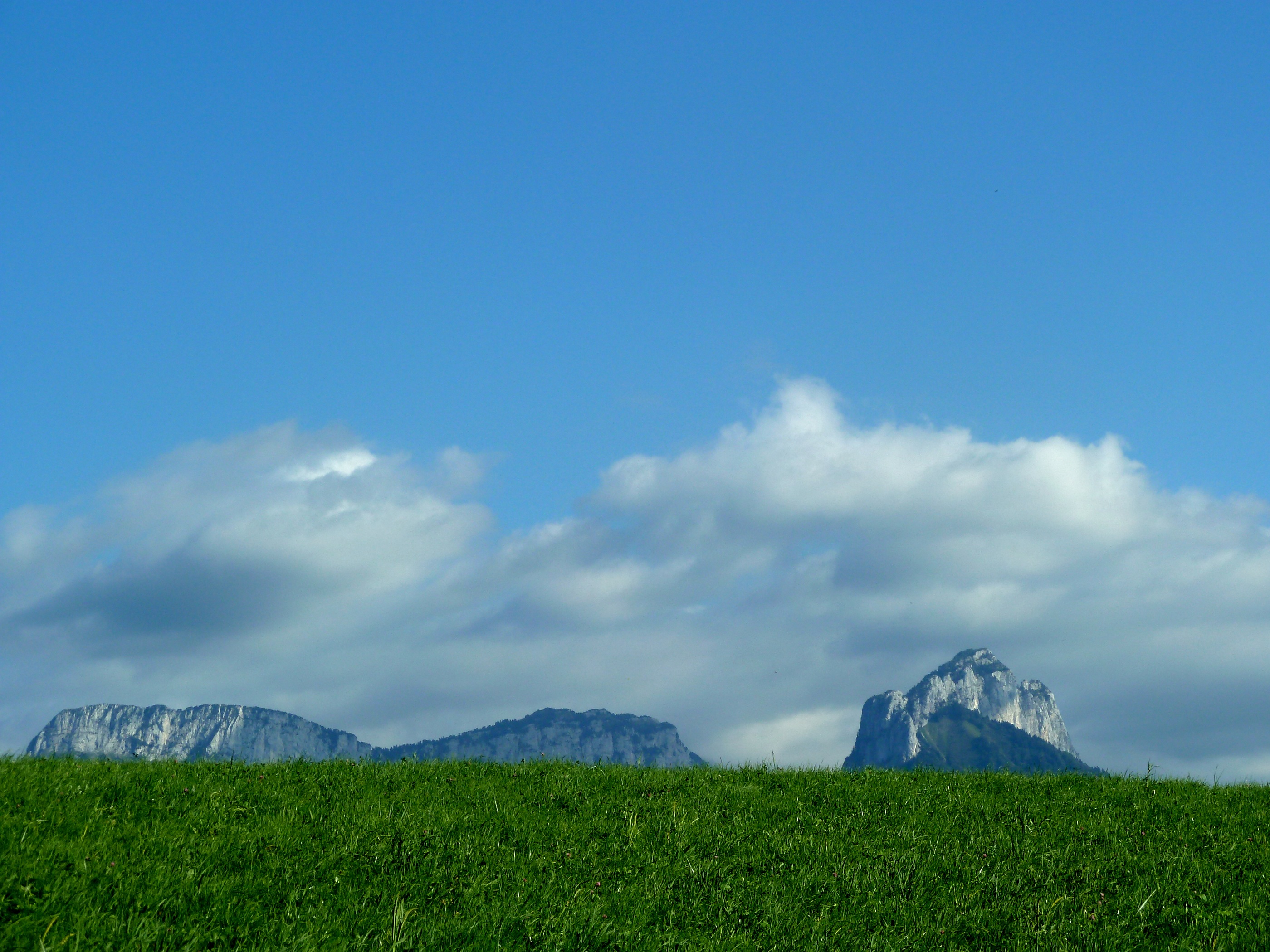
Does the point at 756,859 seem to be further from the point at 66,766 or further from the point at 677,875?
the point at 66,766

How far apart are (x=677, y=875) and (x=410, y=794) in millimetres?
4049

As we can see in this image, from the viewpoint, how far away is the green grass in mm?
8305

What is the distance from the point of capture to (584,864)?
34.9ft

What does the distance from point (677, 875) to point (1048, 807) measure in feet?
22.8

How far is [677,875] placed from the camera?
10.6m

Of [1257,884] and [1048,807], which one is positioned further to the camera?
[1048,807]

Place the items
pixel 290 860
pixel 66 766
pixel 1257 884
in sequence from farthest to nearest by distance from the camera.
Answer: pixel 66 766, pixel 1257 884, pixel 290 860

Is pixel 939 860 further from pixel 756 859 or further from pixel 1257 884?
pixel 1257 884

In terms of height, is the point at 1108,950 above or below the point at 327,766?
below

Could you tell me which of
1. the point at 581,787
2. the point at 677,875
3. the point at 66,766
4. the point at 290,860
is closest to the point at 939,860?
the point at 677,875

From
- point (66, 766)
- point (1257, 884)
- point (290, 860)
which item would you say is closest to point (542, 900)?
point (290, 860)

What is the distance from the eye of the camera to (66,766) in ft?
39.6

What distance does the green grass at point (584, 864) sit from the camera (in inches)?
327

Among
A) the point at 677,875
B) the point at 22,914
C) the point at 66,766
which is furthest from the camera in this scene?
the point at 66,766
